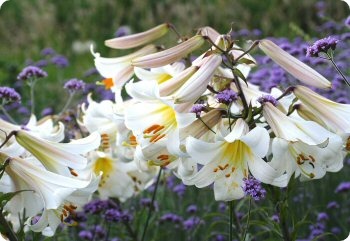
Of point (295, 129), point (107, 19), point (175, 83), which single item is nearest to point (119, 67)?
point (175, 83)

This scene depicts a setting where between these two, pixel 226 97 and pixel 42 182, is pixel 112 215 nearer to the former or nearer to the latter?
pixel 42 182

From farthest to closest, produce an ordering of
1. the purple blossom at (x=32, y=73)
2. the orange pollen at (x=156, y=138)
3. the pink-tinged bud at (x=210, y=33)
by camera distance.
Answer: the purple blossom at (x=32, y=73)
the pink-tinged bud at (x=210, y=33)
the orange pollen at (x=156, y=138)

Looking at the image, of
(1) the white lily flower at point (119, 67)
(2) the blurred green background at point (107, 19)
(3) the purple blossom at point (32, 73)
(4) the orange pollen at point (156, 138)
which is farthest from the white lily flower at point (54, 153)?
(2) the blurred green background at point (107, 19)

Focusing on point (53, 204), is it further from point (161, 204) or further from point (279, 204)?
point (161, 204)

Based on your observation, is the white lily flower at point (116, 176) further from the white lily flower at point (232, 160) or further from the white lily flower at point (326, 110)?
the white lily flower at point (326, 110)

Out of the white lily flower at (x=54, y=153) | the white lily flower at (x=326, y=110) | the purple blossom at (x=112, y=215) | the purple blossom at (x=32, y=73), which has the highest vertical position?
the white lily flower at (x=326, y=110)

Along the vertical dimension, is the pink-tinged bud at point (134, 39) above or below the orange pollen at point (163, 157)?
above

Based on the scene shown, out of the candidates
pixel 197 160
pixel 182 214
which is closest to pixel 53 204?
pixel 197 160
